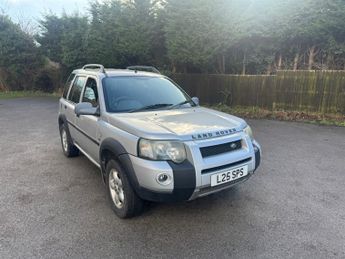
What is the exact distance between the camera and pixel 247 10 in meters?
10.8

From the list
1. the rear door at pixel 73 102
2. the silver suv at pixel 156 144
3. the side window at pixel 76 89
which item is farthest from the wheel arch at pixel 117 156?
the side window at pixel 76 89

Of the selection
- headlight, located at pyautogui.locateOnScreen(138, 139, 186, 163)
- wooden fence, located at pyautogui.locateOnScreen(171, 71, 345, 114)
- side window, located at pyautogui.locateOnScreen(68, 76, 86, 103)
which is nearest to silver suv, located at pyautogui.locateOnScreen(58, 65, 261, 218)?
headlight, located at pyautogui.locateOnScreen(138, 139, 186, 163)

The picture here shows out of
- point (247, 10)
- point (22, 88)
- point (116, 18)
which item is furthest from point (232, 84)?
point (22, 88)

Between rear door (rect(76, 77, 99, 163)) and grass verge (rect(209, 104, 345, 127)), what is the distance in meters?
7.34

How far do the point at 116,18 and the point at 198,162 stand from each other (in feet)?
43.6

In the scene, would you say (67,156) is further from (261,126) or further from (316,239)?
(261,126)

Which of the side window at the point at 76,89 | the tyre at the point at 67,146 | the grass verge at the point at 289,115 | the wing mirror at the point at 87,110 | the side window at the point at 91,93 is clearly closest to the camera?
the wing mirror at the point at 87,110

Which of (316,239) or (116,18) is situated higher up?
(116,18)

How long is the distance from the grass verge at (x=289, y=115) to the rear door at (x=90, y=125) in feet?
24.1

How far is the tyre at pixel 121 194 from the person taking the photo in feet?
10.6

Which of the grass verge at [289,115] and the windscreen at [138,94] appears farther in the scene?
the grass verge at [289,115]

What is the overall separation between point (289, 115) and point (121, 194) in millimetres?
8229

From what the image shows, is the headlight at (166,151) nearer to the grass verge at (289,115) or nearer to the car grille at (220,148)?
the car grille at (220,148)

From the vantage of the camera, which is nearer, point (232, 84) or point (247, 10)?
point (247, 10)
